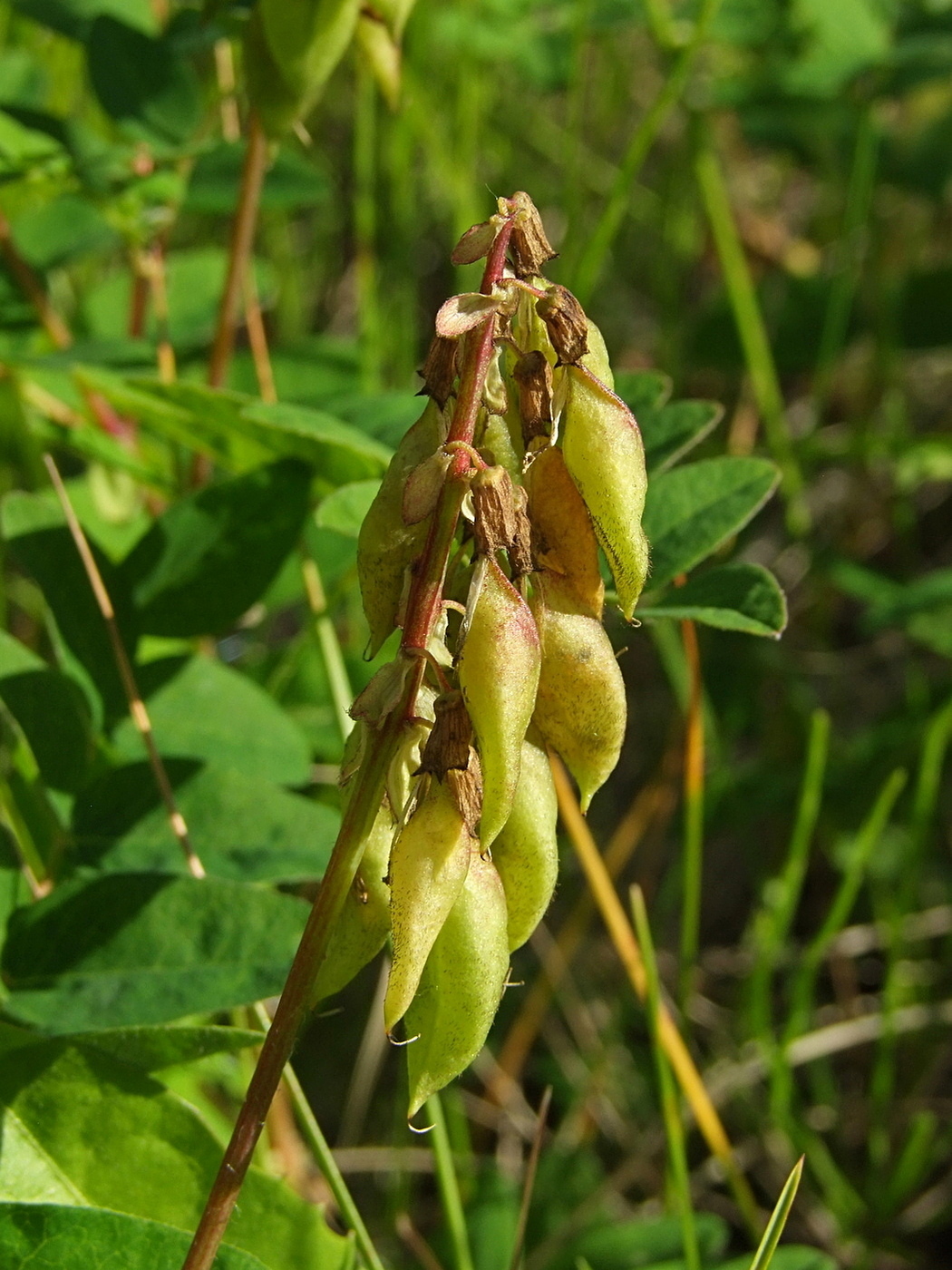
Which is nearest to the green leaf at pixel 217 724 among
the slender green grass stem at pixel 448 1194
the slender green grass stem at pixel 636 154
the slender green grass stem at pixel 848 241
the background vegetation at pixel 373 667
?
the background vegetation at pixel 373 667

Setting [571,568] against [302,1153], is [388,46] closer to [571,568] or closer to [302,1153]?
[571,568]

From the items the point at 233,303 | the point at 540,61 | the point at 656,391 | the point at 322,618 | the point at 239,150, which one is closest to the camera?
the point at 656,391

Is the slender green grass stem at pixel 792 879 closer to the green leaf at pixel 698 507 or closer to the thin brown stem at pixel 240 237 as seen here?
the green leaf at pixel 698 507

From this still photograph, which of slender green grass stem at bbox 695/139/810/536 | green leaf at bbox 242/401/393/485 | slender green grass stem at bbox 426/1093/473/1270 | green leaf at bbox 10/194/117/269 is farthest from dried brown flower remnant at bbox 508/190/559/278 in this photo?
slender green grass stem at bbox 695/139/810/536

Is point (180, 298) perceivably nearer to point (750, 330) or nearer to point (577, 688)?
point (750, 330)

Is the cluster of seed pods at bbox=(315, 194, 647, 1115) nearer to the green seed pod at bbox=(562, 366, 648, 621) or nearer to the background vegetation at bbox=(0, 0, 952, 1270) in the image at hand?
the green seed pod at bbox=(562, 366, 648, 621)

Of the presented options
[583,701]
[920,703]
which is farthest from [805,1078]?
[583,701]
